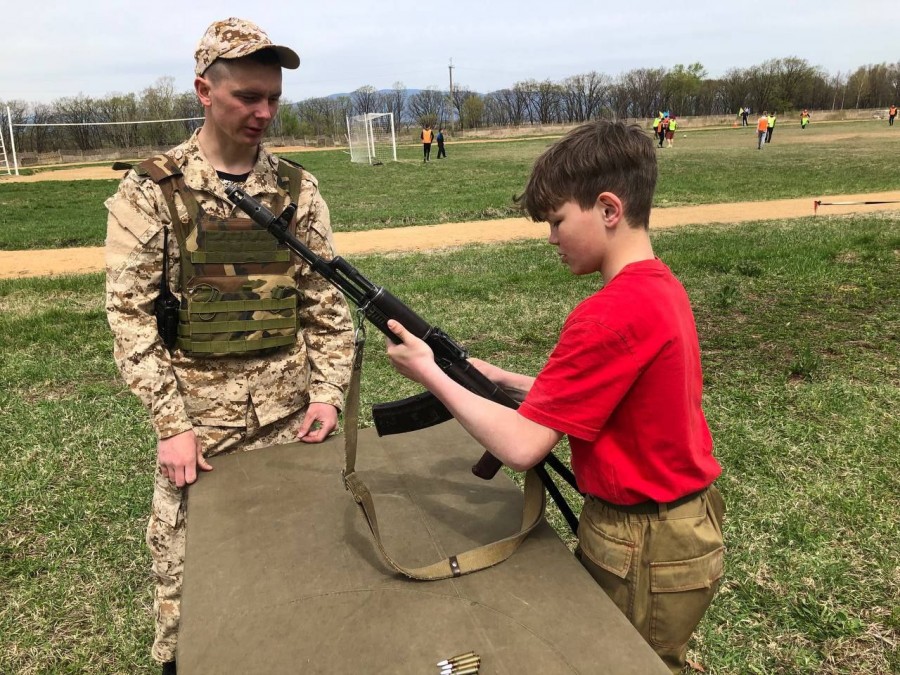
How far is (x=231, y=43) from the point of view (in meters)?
2.22

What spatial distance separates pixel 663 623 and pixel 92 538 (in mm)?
3449

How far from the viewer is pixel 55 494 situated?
4.31 metres

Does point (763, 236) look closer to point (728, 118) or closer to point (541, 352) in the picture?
point (541, 352)

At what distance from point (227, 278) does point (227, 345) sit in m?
0.25

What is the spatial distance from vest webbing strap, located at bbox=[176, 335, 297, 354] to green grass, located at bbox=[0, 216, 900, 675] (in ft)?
5.44

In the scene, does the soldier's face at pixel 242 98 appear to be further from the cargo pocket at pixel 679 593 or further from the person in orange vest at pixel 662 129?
the person in orange vest at pixel 662 129

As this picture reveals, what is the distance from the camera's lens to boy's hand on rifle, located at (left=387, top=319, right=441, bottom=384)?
1843mm

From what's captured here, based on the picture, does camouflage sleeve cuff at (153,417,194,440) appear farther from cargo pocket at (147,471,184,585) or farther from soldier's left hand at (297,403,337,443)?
soldier's left hand at (297,403,337,443)

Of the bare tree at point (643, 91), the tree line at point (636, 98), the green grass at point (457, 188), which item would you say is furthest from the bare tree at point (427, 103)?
the green grass at point (457, 188)

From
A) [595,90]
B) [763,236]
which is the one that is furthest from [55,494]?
[595,90]

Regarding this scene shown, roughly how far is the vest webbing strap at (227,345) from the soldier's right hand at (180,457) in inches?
12.3

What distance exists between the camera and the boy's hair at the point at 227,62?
2242mm

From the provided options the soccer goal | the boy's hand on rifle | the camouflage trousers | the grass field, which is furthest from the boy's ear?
the soccer goal

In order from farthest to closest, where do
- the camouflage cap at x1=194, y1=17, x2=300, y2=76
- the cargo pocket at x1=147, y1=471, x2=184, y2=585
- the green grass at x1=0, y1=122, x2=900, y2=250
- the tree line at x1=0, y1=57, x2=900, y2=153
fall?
the tree line at x1=0, y1=57, x2=900, y2=153, the green grass at x1=0, y1=122, x2=900, y2=250, the cargo pocket at x1=147, y1=471, x2=184, y2=585, the camouflage cap at x1=194, y1=17, x2=300, y2=76
